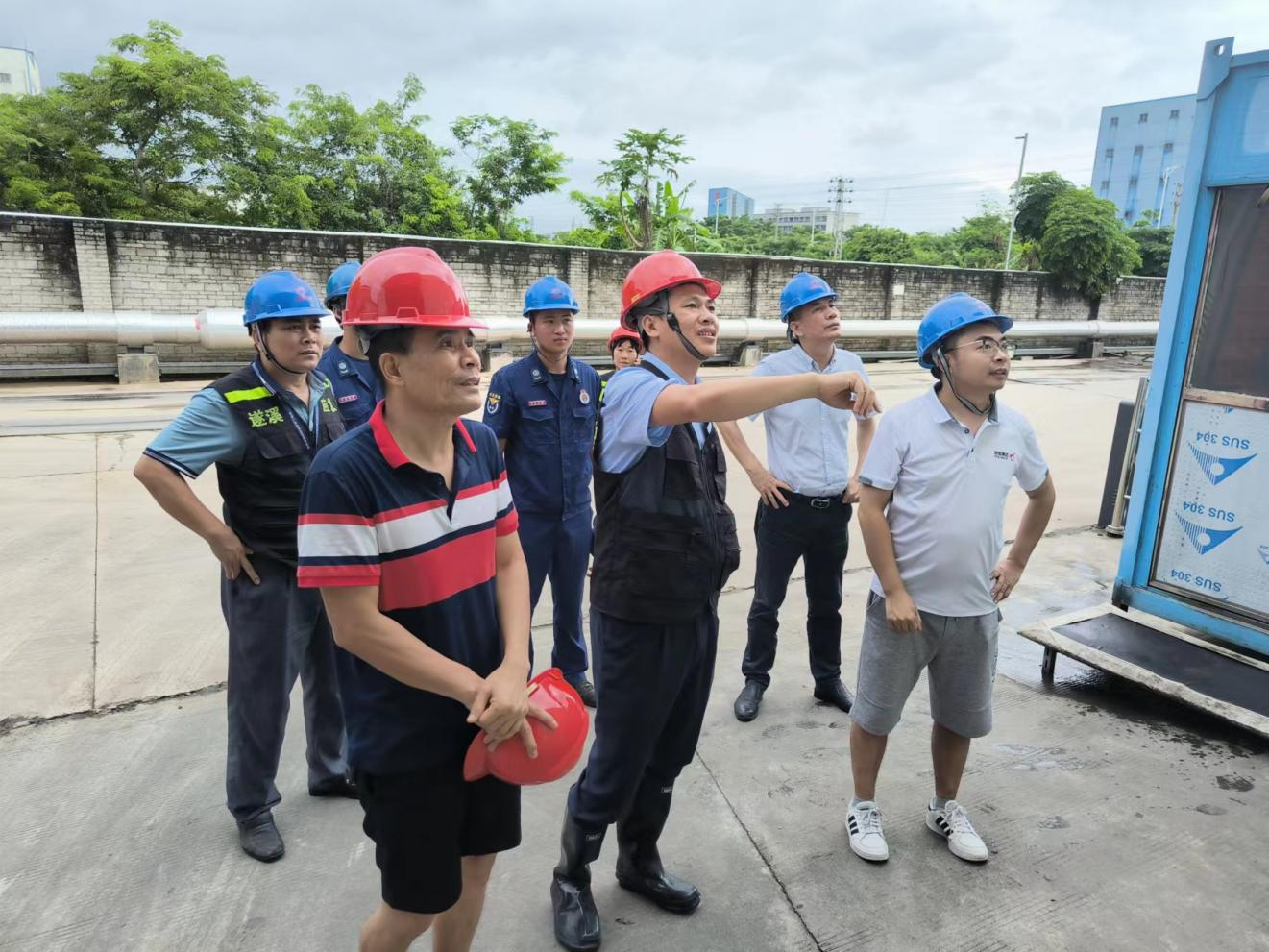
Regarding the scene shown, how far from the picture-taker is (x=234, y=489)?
2.41 metres

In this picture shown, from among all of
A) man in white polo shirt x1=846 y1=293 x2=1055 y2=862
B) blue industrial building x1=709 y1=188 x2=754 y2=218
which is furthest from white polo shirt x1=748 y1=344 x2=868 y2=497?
blue industrial building x1=709 y1=188 x2=754 y2=218

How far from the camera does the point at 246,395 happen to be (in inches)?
94.0

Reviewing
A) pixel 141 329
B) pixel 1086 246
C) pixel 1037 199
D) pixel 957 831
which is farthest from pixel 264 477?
pixel 1037 199

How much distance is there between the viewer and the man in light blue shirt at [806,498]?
3.27 meters

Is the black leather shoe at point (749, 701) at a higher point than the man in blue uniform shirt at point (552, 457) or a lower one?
lower

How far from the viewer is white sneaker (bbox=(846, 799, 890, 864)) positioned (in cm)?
245

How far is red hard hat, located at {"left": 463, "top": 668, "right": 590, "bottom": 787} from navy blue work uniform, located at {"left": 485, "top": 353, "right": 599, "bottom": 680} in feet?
5.60

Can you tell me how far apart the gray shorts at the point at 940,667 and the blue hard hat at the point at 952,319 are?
2.64ft

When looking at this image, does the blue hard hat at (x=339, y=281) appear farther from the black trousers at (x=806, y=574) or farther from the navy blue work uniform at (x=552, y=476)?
the black trousers at (x=806, y=574)

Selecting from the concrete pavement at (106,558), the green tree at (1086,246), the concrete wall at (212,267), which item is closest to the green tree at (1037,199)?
the green tree at (1086,246)

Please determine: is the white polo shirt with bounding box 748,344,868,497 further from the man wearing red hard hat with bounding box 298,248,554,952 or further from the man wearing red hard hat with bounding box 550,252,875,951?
the man wearing red hard hat with bounding box 298,248,554,952

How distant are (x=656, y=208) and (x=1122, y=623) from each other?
1967 centimetres

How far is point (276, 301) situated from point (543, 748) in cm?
163

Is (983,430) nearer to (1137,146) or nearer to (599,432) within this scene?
(599,432)
